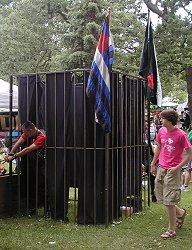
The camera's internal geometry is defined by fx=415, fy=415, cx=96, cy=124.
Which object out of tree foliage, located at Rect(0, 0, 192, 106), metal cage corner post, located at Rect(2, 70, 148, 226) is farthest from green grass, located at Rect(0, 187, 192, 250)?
tree foliage, located at Rect(0, 0, 192, 106)

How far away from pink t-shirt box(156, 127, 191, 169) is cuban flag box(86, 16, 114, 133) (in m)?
0.94

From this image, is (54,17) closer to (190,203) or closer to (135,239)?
(190,203)

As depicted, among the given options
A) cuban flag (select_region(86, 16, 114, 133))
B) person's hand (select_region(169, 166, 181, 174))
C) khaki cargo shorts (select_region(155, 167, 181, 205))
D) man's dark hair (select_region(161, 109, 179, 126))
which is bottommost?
khaki cargo shorts (select_region(155, 167, 181, 205))

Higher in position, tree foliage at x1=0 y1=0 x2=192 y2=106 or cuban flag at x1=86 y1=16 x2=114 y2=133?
tree foliage at x1=0 y1=0 x2=192 y2=106

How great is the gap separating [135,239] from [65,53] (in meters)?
17.8

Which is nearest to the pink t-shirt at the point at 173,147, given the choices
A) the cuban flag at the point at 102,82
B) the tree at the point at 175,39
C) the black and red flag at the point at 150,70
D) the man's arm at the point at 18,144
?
the cuban flag at the point at 102,82

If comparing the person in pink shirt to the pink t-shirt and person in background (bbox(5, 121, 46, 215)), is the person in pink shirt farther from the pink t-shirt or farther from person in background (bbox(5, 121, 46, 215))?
person in background (bbox(5, 121, 46, 215))

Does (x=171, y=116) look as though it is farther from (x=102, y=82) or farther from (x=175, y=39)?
(x=175, y=39)

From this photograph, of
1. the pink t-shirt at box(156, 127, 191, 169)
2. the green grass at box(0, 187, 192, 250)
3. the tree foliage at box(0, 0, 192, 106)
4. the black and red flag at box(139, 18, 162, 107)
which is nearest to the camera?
the green grass at box(0, 187, 192, 250)

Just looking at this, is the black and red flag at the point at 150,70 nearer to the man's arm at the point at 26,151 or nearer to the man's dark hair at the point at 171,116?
the man's dark hair at the point at 171,116

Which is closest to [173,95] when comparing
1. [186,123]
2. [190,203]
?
[186,123]

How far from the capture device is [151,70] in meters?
7.71

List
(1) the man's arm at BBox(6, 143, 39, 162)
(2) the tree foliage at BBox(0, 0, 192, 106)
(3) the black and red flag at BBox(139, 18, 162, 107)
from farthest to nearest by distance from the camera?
(2) the tree foliage at BBox(0, 0, 192, 106), (3) the black and red flag at BBox(139, 18, 162, 107), (1) the man's arm at BBox(6, 143, 39, 162)

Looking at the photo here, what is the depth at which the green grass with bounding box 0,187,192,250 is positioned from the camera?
5.60m
